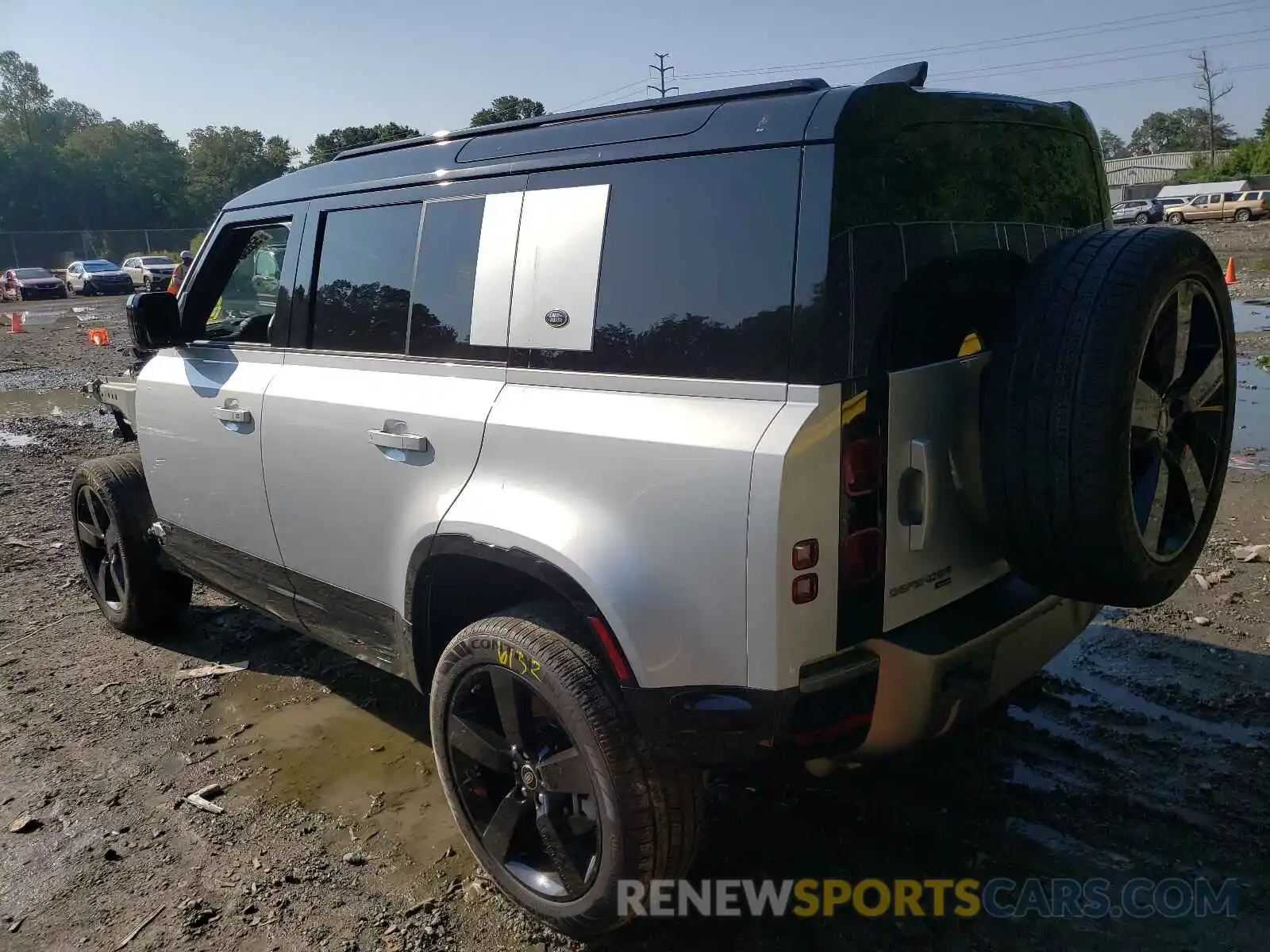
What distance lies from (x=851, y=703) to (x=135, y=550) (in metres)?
3.87

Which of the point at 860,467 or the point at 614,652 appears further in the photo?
the point at 614,652

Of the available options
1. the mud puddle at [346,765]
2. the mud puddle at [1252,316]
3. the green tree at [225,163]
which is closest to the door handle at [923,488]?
the mud puddle at [346,765]

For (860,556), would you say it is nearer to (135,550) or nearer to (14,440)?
(135,550)

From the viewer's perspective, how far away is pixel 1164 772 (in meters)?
3.30

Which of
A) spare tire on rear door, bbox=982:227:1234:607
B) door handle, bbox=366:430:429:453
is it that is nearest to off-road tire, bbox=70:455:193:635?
door handle, bbox=366:430:429:453

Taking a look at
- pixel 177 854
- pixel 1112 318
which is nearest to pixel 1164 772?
pixel 1112 318

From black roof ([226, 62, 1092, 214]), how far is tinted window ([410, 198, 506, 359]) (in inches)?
4.8

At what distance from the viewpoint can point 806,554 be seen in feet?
7.10

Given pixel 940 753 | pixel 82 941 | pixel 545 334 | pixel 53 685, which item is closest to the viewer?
pixel 545 334

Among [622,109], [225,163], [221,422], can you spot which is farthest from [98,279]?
[225,163]

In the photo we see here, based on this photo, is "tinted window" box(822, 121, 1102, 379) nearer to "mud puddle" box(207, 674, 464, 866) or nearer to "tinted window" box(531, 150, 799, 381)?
"tinted window" box(531, 150, 799, 381)

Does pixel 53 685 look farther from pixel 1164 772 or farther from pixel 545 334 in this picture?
pixel 1164 772

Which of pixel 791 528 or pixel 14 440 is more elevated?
pixel 791 528

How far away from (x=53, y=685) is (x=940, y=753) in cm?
401
